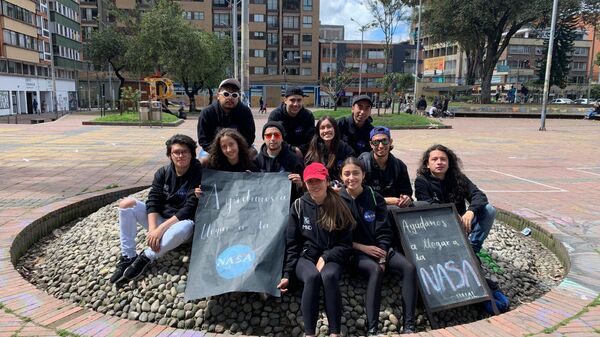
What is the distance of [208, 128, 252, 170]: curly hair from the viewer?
444 centimetres

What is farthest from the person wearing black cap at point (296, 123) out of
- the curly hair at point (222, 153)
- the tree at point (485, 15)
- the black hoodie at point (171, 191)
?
the tree at point (485, 15)

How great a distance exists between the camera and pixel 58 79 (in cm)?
5572

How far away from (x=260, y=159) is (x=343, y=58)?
74123 mm

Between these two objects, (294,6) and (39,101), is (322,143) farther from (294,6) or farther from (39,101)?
(294,6)

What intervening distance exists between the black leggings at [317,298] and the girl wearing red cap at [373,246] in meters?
0.30

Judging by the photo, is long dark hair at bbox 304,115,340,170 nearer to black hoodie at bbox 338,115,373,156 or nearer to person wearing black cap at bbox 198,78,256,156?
black hoodie at bbox 338,115,373,156

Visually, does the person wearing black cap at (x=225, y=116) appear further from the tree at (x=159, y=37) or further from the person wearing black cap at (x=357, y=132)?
the tree at (x=159, y=37)

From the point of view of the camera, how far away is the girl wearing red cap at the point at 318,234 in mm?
3566

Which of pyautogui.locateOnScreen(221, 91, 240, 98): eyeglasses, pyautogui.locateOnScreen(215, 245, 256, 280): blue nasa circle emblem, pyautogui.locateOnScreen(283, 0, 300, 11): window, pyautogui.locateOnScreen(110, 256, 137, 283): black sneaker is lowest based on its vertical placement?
pyautogui.locateOnScreen(110, 256, 137, 283): black sneaker

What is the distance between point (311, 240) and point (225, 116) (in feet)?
7.36

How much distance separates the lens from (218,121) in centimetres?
538

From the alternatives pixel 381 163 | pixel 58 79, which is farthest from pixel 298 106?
pixel 58 79

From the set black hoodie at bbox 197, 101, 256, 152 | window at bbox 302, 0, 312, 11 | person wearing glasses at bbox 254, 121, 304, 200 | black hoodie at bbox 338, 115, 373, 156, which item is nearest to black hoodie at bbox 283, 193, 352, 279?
person wearing glasses at bbox 254, 121, 304, 200

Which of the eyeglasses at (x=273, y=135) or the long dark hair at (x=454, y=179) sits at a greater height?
the eyeglasses at (x=273, y=135)
